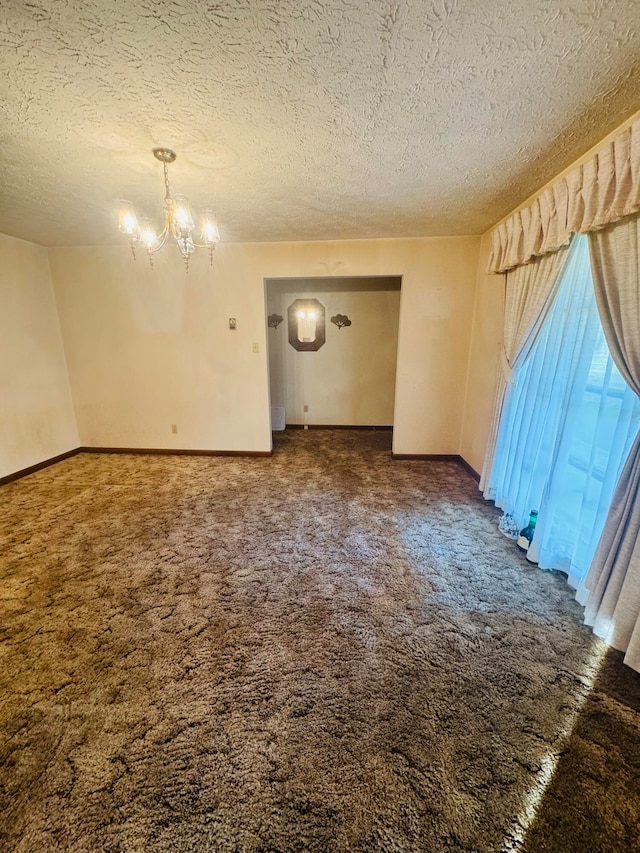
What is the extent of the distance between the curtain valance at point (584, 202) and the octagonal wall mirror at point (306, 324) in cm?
290

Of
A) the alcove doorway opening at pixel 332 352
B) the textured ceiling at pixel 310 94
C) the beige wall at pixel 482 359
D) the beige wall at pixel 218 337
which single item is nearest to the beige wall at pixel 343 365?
the alcove doorway opening at pixel 332 352

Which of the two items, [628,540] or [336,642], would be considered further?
[336,642]

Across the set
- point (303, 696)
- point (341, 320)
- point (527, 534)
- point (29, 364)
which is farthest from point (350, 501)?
point (29, 364)

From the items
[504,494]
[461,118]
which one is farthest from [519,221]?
[504,494]

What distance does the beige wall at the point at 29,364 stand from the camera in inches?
127

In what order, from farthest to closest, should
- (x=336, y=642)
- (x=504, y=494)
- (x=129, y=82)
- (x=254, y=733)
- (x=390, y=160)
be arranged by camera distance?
(x=504, y=494) → (x=390, y=160) → (x=336, y=642) → (x=129, y=82) → (x=254, y=733)

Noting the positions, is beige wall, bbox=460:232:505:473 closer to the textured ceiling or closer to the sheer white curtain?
the sheer white curtain

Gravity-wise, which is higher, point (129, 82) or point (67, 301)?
point (129, 82)

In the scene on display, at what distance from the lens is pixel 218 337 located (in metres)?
3.72

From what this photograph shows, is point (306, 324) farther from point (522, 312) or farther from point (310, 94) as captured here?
point (310, 94)

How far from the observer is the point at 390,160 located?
1862 mm

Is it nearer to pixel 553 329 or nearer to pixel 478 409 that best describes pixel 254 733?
pixel 553 329

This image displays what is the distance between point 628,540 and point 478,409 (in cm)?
201

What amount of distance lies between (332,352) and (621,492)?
402cm
